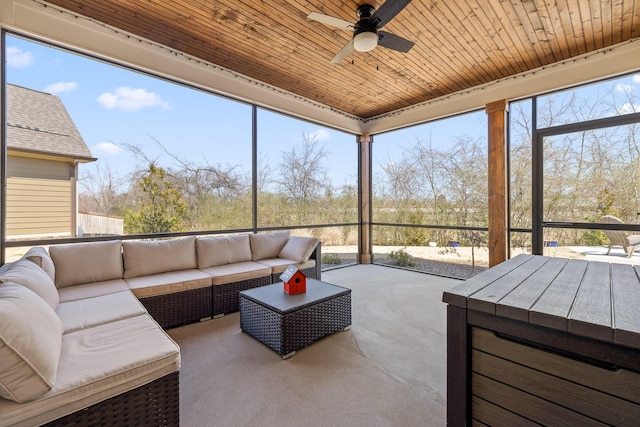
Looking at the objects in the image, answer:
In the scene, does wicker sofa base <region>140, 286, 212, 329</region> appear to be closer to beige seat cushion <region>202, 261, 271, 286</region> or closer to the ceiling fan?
beige seat cushion <region>202, 261, 271, 286</region>

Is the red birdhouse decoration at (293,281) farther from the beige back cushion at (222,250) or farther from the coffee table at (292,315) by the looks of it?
the beige back cushion at (222,250)

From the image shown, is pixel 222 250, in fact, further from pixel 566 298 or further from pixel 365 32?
pixel 566 298

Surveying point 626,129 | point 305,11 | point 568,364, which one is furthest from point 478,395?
point 626,129

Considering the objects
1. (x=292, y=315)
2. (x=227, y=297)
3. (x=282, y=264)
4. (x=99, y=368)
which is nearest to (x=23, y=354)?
(x=99, y=368)

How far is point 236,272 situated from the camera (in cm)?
334

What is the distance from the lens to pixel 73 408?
3.93ft

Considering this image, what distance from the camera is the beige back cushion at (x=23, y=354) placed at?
3.60ft

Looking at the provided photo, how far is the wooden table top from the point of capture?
95 centimetres

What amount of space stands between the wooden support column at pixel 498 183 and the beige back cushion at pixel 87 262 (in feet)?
16.0

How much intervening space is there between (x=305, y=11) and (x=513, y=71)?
309 centimetres

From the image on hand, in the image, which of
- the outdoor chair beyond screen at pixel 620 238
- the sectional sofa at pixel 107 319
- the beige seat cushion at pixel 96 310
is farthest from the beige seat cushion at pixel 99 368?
the outdoor chair beyond screen at pixel 620 238

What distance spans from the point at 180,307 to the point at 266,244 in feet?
4.93

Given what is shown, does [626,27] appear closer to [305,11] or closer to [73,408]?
[305,11]

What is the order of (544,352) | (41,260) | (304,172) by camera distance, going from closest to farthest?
(544,352) → (41,260) → (304,172)
